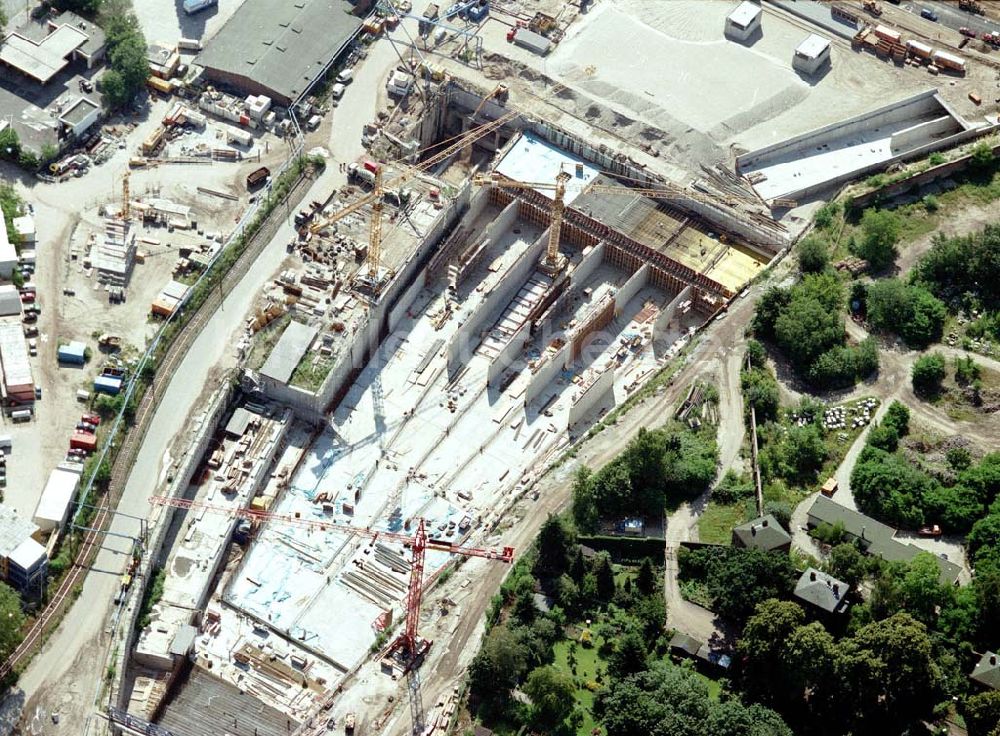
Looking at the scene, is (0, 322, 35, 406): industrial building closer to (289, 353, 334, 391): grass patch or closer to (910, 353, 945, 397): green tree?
(289, 353, 334, 391): grass patch

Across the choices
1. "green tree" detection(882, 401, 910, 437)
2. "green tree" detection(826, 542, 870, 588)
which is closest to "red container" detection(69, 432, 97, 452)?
"green tree" detection(826, 542, 870, 588)

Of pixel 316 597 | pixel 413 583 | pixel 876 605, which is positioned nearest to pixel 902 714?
pixel 876 605

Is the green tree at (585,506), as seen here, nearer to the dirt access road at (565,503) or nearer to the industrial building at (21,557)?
the dirt access road at (565,503)

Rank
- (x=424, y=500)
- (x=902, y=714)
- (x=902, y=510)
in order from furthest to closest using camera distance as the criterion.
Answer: (x=424, y=500) < (x=902, y=510) < (x=902, y=714)

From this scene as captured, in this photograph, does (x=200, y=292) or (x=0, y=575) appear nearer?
→ (x=0, y=575)

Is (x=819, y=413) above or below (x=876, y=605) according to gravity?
above

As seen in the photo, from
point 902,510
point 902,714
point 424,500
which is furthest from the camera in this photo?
point 424,500

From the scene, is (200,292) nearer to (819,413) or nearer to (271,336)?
(271,336)

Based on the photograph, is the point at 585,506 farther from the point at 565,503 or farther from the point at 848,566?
the point at 848,566
